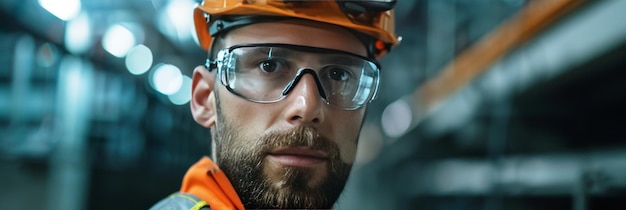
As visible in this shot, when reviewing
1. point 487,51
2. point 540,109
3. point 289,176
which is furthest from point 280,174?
point 540,109

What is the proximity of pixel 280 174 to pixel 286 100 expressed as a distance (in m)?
0.13

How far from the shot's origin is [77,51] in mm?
2400

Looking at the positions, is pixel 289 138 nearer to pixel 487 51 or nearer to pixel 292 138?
pixel 292 138

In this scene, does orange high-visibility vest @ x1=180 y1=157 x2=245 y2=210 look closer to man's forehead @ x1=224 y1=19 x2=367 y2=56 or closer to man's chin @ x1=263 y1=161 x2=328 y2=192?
man's chin @ x1=263 y1=161 x2=328 y2=192

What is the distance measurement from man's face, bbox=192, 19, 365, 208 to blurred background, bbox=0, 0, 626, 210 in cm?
14

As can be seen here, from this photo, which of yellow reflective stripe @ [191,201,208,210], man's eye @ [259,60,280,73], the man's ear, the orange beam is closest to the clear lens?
man's eye @ [259,60,280,73]

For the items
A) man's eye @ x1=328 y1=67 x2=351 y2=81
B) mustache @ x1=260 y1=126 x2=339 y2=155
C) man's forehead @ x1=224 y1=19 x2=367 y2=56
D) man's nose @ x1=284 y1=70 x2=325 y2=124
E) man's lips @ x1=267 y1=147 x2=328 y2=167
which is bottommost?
man's lips @ x1=267 y1=147 x2=328 y2=167

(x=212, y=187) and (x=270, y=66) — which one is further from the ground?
(x=270, y=66)

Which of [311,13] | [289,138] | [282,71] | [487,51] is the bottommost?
[289,138]

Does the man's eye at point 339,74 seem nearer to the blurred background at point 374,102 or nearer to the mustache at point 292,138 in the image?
the mustache at point 292,138

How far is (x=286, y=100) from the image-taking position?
106cm

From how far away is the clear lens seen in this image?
1076 millimetres

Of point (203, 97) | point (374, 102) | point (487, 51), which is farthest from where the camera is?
point (487, 51)

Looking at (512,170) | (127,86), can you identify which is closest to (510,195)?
(512,170)
